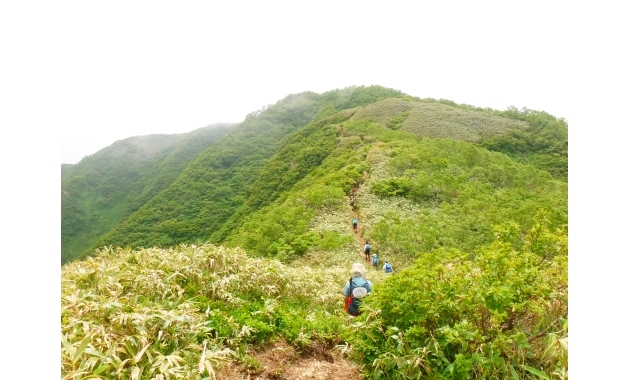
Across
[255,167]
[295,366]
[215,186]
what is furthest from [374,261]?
[255,167]

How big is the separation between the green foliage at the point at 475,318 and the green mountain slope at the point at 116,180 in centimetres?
4302

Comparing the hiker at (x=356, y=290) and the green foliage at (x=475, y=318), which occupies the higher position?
the green foliage at (x=475, y=318)

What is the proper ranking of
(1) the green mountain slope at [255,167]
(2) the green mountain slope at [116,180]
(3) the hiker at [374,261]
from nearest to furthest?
(3) the hiker at [374,261], (1) the green mountain slope at [255,167], (2) the green mountain slope at [116,180]

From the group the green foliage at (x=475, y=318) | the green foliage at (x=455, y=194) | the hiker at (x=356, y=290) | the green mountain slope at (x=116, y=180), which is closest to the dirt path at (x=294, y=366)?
the green foliage at (x=475, y=318)

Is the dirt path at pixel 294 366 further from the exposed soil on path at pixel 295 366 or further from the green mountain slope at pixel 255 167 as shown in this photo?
the green mountain slope at pixel 255 167

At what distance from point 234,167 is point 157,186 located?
1264cm

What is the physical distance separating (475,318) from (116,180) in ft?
232

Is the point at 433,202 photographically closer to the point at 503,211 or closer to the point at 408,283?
the point at 503,211

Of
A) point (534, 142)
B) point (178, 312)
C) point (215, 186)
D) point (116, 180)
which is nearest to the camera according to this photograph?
point (178, 312)

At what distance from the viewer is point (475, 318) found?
3.27 m

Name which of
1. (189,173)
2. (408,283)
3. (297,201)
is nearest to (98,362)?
(408,283)

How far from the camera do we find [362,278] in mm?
5566

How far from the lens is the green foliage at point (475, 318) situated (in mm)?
2943

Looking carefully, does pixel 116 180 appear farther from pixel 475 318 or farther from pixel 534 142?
pixel 475 318
